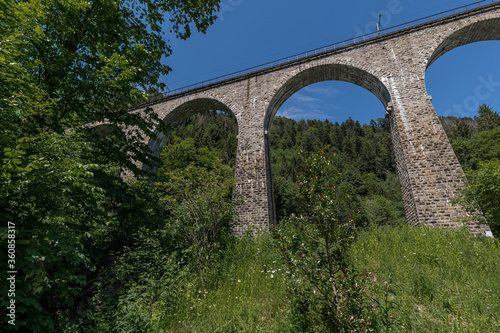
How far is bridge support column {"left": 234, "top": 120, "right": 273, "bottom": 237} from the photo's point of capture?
35.9 feet

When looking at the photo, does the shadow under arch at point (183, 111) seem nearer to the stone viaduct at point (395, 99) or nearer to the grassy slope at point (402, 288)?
the stone viaduct at point (395, 99)

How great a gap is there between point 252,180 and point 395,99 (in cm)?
820

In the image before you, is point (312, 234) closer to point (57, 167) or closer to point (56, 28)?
point (57, 167)

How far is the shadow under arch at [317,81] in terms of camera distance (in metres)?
12.1

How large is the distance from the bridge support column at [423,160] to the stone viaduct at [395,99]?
31 mm

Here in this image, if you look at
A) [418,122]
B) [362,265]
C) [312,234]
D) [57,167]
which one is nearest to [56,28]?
[57,167]

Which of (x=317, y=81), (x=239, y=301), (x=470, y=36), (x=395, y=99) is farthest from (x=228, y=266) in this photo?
(x=470, y=36)

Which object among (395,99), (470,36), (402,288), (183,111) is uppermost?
(470,36)

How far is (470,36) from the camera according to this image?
11508 millimetres

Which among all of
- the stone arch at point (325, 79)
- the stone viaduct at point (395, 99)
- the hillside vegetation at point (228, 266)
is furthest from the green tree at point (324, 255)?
the stone arch at point (325, 79)

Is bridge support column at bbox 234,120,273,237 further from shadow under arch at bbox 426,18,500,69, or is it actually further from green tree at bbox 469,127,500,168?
green tree at bbox 469,127,500,168

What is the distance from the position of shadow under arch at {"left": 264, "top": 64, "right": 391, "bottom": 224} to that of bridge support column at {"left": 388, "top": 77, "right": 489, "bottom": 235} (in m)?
1.05

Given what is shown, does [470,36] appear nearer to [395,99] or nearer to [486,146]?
[395,99]

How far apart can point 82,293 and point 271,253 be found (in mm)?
4610
